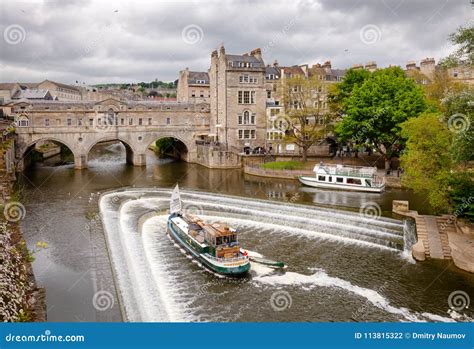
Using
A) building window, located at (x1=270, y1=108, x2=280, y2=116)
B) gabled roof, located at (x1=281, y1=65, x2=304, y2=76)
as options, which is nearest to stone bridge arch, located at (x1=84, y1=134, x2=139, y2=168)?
building window, located at (x1=270, y1=108, x2=280, y2=116)

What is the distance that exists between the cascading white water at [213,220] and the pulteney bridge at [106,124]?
74.0 feet

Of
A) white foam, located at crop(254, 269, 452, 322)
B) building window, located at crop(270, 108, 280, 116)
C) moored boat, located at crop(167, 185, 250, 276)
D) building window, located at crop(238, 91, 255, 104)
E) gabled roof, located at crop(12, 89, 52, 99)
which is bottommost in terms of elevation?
white foam, located at crop(254, 269, 452, 322)

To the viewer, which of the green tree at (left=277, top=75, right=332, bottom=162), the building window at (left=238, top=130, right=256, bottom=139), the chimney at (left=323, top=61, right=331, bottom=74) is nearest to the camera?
the green tree at (left=277, top=75, right=332, bottom=162)

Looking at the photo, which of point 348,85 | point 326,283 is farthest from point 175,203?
point 348,85

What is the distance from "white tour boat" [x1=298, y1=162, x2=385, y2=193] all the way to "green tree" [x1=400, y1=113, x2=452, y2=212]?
34.0 ft

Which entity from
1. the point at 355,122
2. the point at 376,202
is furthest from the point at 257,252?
the point at 355,122

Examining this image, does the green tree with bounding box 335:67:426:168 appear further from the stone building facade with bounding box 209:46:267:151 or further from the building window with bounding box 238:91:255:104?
the building window with bounding box 238:91:255:104

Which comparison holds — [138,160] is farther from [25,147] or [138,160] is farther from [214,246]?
[214,246]

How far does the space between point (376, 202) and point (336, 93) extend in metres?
23.4

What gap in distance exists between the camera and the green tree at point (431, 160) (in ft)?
103

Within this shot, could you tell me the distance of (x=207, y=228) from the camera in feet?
87.6

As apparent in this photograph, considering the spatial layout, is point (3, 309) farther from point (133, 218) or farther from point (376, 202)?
point (376, 202)

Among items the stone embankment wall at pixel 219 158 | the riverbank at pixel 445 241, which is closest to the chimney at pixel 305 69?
the stone embankment wall at pixel 219 158

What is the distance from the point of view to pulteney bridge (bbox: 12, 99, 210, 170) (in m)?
60.2
